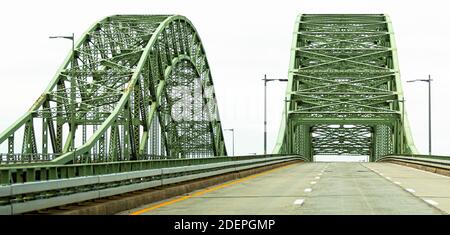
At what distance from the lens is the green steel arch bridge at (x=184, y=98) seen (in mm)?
56219

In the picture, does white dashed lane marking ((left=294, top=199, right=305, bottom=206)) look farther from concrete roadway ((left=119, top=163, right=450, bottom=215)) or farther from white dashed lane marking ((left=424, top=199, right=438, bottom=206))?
white dashed lane marking ((left=424, top=199, right=438, bottom=206))

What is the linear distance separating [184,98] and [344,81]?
21725 mm

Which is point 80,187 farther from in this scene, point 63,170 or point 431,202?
point 431,202

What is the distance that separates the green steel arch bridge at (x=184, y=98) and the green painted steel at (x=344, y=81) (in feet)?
0.54

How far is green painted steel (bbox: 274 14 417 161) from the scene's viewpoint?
297 feet

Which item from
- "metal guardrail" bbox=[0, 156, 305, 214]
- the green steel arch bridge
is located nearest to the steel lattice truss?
the green steel arch bridge

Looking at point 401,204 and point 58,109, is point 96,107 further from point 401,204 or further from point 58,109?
point 401,204

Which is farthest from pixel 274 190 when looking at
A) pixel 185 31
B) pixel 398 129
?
pixel 398 129

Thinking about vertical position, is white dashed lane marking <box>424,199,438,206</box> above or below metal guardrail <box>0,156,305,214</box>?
below

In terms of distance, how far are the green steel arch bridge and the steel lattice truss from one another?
0.12 meters

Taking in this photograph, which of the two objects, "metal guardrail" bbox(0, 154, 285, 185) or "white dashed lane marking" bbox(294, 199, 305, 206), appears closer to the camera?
"metal guardrail" bbox(0, 154, 285, 185)

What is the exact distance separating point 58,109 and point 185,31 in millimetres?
20713

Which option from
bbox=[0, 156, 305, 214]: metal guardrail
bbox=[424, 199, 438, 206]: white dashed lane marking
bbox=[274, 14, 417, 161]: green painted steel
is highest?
bbox=[274, 14, 417, 161]: green painted steel

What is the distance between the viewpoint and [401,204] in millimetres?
17812
